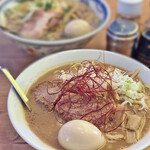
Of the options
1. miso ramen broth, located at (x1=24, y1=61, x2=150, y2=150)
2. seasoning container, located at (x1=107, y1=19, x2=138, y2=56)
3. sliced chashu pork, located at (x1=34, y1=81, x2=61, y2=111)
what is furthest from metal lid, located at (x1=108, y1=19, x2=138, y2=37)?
sliced chashu pork, located at (x1=34, y1=81, x2=61, y2=111)

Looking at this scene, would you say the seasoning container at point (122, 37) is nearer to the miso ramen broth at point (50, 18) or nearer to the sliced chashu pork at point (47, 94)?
the miso ramen broth at point (50, 18)

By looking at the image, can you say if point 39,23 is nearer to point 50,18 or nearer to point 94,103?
point 50,18

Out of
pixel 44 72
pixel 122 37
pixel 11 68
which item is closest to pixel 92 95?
pixel 44 72

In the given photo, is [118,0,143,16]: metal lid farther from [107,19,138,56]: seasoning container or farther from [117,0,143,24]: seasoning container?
[107,19,138,56]: seasoning container

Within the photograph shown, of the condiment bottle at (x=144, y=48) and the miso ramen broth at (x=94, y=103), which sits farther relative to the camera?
the condiment bottle at (x=144, y=48)

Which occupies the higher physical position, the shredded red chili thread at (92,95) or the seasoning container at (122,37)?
the shredded red chili thread at (92,95)

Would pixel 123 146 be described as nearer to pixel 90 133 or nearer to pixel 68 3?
pixel 90 133

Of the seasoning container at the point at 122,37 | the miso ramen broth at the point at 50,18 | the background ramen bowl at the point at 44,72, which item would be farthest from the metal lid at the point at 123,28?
→ the background ramen bowl at the point at 44,72
